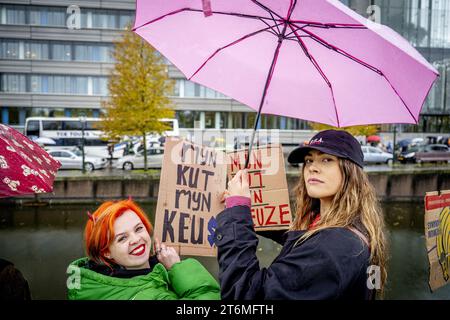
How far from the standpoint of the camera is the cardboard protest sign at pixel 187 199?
273cm

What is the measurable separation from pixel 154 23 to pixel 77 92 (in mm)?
40800

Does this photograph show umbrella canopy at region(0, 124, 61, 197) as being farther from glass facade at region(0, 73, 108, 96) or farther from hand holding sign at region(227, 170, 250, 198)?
glass facade at region(0, 73, 108, 96)

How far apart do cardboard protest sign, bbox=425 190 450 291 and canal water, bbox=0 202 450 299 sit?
11.5 ft

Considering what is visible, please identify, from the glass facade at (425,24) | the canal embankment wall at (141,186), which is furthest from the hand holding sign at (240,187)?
the glass facade at (425,24)

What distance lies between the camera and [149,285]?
1905 mm

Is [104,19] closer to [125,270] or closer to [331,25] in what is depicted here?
[331,25]

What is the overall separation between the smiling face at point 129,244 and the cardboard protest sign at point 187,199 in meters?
0.55

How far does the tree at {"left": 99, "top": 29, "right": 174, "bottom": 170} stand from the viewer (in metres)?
19.1

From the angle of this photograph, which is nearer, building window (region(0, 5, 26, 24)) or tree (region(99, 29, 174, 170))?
tree (region(99, 29, 174, 170))

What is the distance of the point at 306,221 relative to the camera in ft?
6.97

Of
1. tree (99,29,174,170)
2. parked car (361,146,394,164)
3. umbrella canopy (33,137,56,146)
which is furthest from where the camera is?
umbrella canopy (33,137,56,146)

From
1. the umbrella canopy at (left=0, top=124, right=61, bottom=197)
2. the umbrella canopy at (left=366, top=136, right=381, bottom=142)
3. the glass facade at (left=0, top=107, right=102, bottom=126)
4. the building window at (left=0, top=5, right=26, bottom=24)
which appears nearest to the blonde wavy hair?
the umbrella canopy at (left=0, top=124, right=61, bottom=197)

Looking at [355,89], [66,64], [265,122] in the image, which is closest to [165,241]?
[355,89]
